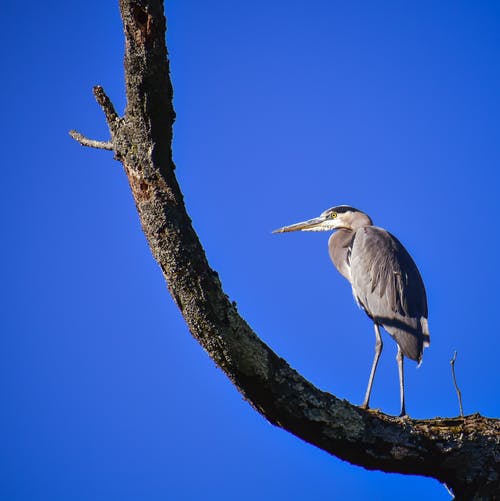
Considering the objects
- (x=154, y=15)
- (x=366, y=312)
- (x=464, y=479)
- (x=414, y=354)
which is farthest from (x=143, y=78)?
(x=366, y=312)

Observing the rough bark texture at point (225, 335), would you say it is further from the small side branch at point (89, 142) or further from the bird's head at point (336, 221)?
the bird's head at point (336, 221)

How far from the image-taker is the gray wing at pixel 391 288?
23.4ft

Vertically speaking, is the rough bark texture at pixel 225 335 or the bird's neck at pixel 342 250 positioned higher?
the bird's neck at pixel 342 250

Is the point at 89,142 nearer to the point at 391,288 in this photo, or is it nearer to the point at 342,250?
the point at 391,288

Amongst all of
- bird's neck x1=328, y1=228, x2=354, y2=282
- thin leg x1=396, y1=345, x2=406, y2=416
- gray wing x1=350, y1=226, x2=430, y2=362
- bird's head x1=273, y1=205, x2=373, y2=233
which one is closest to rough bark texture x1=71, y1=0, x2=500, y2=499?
thin leg x1=396, y1=345, x2=406, y2=416

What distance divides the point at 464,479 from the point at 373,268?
4104mm

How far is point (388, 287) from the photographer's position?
293 inches

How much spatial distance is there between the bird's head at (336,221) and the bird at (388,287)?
202 millimetres

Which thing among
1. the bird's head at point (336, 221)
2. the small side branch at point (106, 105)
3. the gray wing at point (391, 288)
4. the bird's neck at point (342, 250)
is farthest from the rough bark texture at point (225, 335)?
the bird's head at point (336, 221)

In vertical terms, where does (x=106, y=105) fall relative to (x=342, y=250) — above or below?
below

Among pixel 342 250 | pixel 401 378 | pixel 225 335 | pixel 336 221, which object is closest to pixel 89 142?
pixel 225 335

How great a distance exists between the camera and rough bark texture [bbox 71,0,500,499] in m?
3.00

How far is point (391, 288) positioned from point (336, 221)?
1664 mm

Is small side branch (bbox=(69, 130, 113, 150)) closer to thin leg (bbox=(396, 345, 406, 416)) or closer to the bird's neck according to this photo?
thin leg (bbox=(396, 345, 406, 416))
